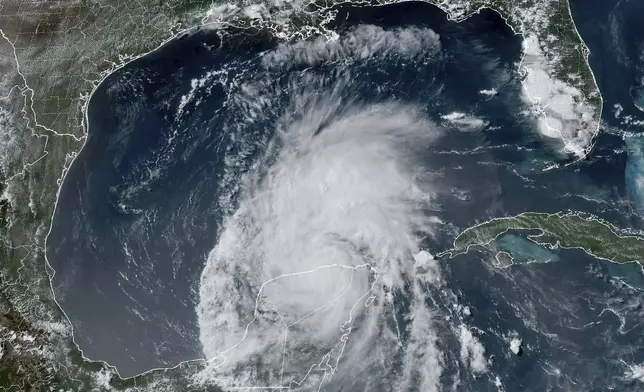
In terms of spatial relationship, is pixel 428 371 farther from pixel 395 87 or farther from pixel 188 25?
pixel 188 25

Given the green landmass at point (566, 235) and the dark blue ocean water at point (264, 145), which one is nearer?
the dark blue ocean water at point (264, 145)

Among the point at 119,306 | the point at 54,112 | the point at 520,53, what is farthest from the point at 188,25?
the point at 520,53

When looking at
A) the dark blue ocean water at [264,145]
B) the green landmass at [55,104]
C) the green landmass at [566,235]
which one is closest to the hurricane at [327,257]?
the dark blue ocean water at [264,145]

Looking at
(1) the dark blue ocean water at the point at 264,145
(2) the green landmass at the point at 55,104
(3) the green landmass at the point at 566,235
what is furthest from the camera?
(2) the green landmass at the point at 55,104

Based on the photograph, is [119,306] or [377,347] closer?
[377,347]

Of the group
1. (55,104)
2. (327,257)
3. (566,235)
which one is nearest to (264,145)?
(327,257)

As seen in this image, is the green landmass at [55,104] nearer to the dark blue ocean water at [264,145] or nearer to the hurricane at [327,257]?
the dark blue ocean water at [264,145]

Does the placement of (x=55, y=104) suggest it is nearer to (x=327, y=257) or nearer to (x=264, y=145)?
(x=264, y=145)
